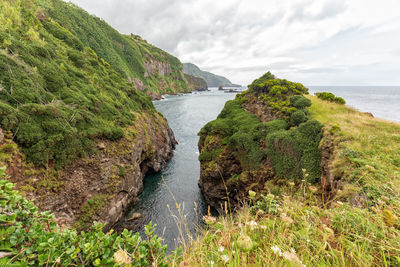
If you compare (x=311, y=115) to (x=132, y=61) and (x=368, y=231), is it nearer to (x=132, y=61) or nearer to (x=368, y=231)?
(x=368, y=231)

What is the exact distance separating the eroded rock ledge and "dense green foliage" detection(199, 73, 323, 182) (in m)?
8.29

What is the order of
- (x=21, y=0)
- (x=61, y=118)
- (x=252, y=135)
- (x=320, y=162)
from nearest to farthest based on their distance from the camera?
(x=320, y=162) → (x=61, y=118) → (x=252, y=135) → (x=21, y=0)

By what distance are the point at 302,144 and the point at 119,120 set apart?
17987 mm

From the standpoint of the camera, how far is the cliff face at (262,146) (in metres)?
11.6

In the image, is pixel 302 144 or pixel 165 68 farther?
pixel 165 68

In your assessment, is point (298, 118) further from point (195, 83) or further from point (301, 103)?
point (195, 83)

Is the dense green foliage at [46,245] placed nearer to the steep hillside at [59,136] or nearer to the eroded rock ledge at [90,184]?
the eroded rock ledge at [90,184]

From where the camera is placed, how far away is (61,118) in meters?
11.5

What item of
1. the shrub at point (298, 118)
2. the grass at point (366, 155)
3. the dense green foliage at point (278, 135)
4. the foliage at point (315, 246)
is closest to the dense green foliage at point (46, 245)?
the foliage at point (315, 246)

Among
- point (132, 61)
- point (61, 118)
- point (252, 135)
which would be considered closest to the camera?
point (61, 118)

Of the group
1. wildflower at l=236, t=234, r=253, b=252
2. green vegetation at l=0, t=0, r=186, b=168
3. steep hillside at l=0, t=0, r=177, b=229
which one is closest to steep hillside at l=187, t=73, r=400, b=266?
wildflower at l=236, t=234, r=253, b=252

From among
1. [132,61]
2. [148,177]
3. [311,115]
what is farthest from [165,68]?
[311,115]

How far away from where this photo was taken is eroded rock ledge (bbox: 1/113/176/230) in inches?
358

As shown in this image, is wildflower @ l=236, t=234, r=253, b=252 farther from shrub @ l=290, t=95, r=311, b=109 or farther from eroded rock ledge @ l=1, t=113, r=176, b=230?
shrub @ l=290, t=95, r=311, b=109
